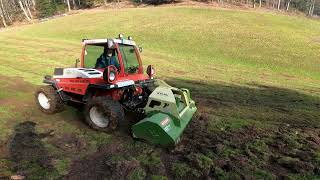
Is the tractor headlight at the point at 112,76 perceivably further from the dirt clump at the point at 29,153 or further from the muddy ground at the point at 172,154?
the dirt clump at the point at 29,153

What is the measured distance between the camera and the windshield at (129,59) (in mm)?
9039

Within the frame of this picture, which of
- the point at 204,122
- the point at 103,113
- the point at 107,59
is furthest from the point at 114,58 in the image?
the point at 204,122

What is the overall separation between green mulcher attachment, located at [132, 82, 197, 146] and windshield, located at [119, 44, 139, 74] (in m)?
1.36

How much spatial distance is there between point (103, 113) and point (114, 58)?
1447 millimetres

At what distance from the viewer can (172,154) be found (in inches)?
290

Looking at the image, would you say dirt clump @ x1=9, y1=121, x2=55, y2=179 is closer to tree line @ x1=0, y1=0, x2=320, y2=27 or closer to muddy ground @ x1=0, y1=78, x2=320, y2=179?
muddy ground @ x1=0, y1=78, x2=320, y2=179

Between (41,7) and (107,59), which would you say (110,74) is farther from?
(41,7)

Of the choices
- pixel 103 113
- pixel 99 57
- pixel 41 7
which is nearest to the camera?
pixel 103 113

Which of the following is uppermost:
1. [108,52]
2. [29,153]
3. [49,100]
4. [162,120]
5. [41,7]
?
[108,52]

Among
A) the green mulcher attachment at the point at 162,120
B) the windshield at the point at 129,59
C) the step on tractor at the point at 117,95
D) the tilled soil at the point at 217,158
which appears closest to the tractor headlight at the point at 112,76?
the step on tractor at the point at 117,95

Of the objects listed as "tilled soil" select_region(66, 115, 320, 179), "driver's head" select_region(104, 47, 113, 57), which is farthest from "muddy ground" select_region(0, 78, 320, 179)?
"driver's head" select_region(104, 47, 113, 57)

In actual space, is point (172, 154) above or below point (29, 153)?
below

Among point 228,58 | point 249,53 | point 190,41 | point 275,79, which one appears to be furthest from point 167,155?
point 190,41

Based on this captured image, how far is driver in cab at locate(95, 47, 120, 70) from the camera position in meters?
8.85
